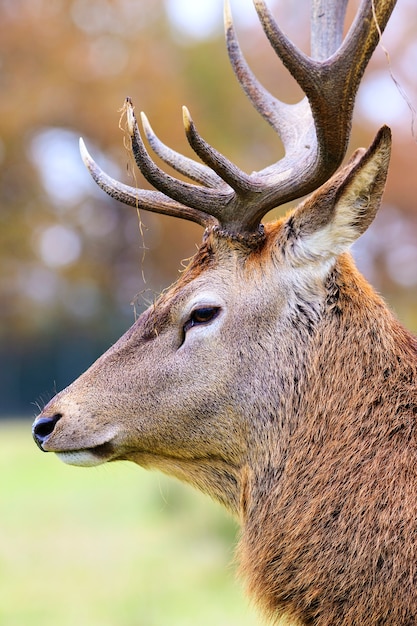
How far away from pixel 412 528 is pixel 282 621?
648mm

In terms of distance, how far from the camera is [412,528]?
3127 mm

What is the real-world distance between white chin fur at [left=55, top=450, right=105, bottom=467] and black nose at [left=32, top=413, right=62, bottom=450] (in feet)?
0.33

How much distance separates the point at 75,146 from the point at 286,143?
25057mm

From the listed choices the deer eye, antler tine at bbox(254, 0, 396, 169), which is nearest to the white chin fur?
the deer eye

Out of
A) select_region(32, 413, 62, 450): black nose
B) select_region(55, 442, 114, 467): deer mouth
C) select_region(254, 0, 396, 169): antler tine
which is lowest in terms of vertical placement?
select_region(55, 442, 114, 467): deer mouth

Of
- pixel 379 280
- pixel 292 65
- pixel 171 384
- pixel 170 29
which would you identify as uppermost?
pixel 170 29

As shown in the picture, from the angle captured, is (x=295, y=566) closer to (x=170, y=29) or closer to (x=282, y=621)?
(x=282, y=621)

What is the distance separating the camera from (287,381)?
359 centimetres

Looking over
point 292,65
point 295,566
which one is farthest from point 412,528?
point 292,65

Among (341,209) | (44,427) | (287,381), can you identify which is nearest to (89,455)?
(44,427)

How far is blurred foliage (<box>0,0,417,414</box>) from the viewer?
1097 inches

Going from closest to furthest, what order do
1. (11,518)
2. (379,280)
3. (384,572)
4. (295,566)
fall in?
1. (384,572)
2. (295,566)
3. (11,518)
4. (379,280)

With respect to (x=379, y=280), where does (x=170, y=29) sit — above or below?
above

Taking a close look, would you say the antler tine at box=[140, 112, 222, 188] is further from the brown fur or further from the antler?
the brown fur
